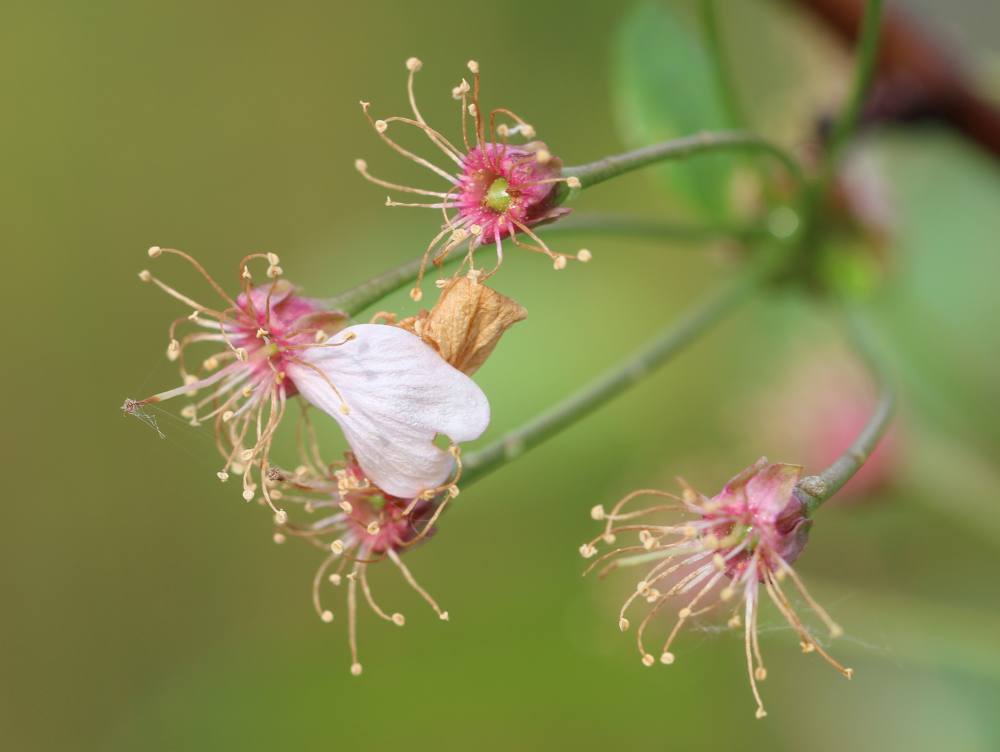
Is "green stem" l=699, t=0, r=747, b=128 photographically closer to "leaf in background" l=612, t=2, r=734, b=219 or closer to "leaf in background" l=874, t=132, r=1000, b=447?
"leaf in background" l=612, t=2, r=734, b=219

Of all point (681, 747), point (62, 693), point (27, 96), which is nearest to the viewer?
point (681, 747)

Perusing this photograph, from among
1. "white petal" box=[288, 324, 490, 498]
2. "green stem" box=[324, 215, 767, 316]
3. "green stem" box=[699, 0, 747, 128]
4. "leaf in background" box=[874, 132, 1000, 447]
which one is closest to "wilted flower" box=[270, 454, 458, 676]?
"white petal" box=[288, 324, 490, 498]

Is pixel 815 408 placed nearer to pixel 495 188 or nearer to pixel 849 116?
pixel 849 116

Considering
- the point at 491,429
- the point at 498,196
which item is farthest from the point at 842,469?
the point at 491,429

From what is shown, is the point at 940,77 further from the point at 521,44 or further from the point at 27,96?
the point at 27,96

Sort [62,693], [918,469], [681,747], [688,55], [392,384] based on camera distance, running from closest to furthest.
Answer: [392,384] → [688,55] → [918,469] → [681,747] → [62,693]

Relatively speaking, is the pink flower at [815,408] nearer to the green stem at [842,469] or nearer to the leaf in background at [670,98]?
the leaf in background at [670,98]

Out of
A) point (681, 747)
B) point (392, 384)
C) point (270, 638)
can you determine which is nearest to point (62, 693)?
point (270, 638)
